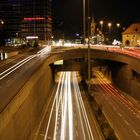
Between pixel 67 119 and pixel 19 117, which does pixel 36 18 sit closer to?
pixel 67 119

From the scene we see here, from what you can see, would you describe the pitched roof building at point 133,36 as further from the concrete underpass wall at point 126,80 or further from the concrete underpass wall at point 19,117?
the concrete underpass wall at point 19,117

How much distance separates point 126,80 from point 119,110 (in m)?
14.5

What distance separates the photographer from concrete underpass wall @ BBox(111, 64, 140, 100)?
5369cm

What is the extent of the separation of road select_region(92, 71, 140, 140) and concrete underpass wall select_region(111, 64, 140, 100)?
1.40 m

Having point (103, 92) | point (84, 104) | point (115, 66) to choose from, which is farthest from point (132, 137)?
point (115, 66)

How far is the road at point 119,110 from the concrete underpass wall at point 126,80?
140cm

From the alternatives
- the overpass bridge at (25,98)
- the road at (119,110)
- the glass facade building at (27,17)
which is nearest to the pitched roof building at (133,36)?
the road at (119,110)

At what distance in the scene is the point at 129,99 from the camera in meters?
53.3

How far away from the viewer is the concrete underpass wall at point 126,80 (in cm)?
5369

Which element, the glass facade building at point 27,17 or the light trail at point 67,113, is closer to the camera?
the light trail at point 67,113

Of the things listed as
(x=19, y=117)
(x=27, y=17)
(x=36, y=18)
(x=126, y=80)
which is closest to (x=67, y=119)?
(x=19, y=117)

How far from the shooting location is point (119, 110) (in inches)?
1818

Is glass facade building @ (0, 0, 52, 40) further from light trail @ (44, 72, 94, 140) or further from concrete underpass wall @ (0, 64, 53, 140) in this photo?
concrete underpass wall @ (0, 64, 53, 140)

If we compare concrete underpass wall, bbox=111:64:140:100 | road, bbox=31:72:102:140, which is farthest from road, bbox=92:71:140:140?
road, bbox=31:72:102:140
